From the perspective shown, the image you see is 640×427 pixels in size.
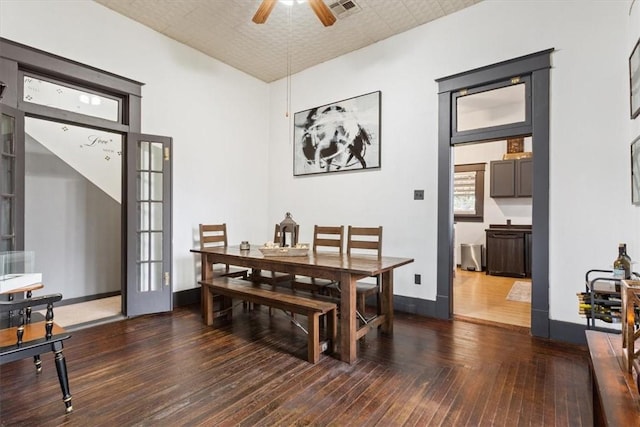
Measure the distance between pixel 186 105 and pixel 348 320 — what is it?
11.6 feet

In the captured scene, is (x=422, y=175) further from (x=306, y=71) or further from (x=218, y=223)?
(x=218, y=223)

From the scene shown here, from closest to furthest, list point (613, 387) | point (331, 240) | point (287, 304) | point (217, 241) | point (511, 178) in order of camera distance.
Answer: point (613, 387) → point (287, 304) → point (331, 240) → point (217, 241) → point (511, 178)

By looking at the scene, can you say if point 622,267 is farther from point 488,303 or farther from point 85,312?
point 85,312

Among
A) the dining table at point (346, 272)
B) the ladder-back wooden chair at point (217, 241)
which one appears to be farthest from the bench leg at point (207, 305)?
the ladder-back wooden chair at point (217, 241)

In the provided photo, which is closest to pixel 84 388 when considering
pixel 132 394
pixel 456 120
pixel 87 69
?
pixel 132 394

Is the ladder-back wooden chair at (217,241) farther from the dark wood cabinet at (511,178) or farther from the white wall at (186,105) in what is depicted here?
the dark wood cabinet at (511,178)

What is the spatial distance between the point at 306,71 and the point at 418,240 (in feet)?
10.1

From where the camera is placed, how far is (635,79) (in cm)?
244

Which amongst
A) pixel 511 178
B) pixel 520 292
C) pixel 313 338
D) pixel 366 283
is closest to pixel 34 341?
pixel 313 338

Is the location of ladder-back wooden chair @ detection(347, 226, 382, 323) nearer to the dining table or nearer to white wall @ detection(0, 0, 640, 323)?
the dining table

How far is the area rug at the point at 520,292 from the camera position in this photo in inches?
173

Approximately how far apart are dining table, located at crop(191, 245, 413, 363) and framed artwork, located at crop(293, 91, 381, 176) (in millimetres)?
1666

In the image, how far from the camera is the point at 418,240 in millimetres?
3881

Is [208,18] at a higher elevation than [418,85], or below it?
higher
